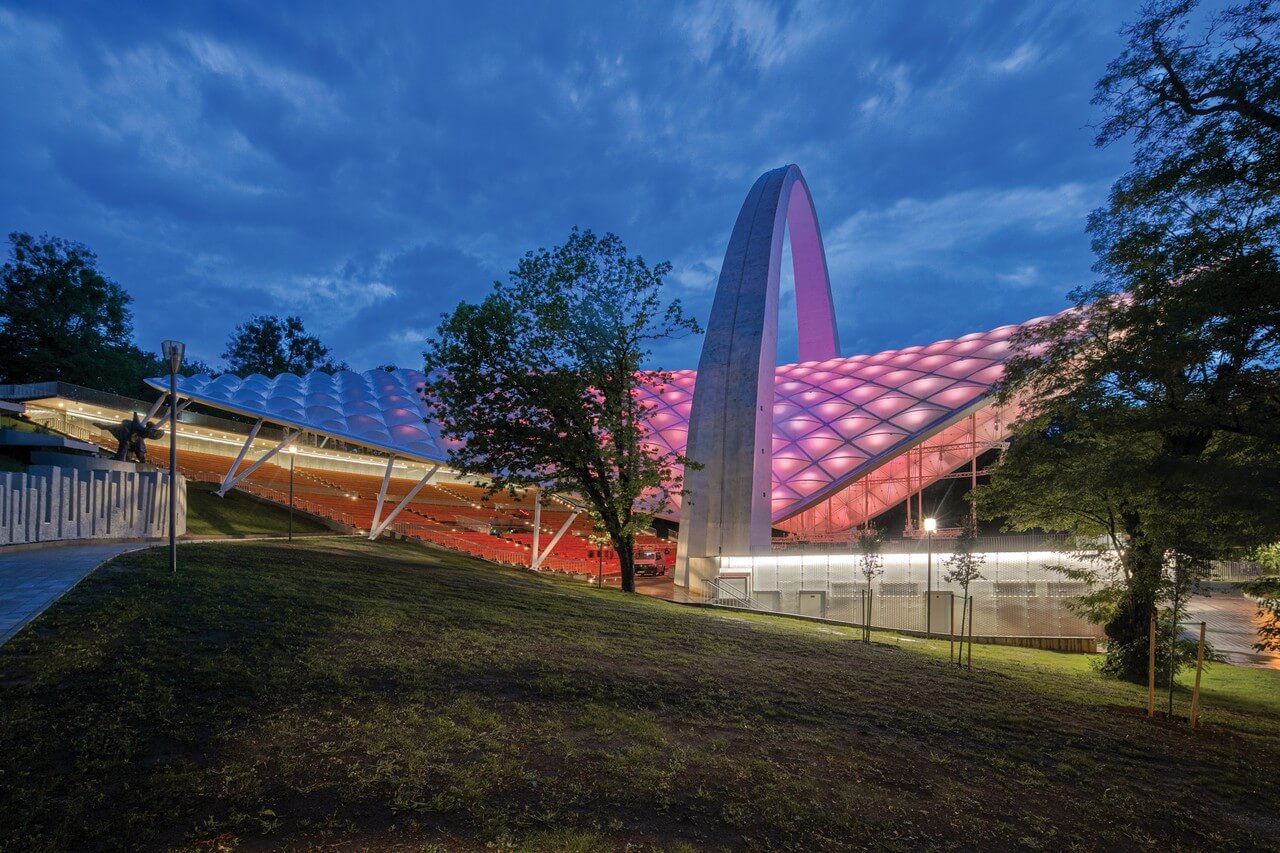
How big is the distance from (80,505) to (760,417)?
23699 mm

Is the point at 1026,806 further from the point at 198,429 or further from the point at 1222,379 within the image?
the point at 198,429

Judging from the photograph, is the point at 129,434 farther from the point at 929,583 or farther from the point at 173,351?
the point at 929,583

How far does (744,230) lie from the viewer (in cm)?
3584

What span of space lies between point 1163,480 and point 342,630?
1143 cm

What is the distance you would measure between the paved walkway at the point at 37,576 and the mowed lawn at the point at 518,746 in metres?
0.33

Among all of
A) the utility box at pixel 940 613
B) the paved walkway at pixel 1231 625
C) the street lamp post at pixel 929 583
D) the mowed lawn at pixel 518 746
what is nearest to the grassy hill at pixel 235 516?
the mowed lawn at pixel 518 746

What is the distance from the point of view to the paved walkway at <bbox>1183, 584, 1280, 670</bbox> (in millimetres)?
19266

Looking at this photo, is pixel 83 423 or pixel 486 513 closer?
pixel 83 423

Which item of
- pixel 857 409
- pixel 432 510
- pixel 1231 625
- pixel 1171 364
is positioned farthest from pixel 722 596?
pixel 432 510

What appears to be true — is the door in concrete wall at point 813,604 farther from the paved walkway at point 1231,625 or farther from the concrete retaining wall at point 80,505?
the concrete retaining wall at point 80,505

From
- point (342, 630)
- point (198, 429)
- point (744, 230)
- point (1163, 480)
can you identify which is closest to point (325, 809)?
point (342, 630)

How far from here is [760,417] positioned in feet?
101

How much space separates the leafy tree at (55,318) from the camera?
5147cm

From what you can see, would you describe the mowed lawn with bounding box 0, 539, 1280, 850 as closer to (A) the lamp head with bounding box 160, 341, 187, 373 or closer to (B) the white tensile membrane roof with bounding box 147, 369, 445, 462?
(A) the lamp head with bounding box 160, 341, 187, 373
